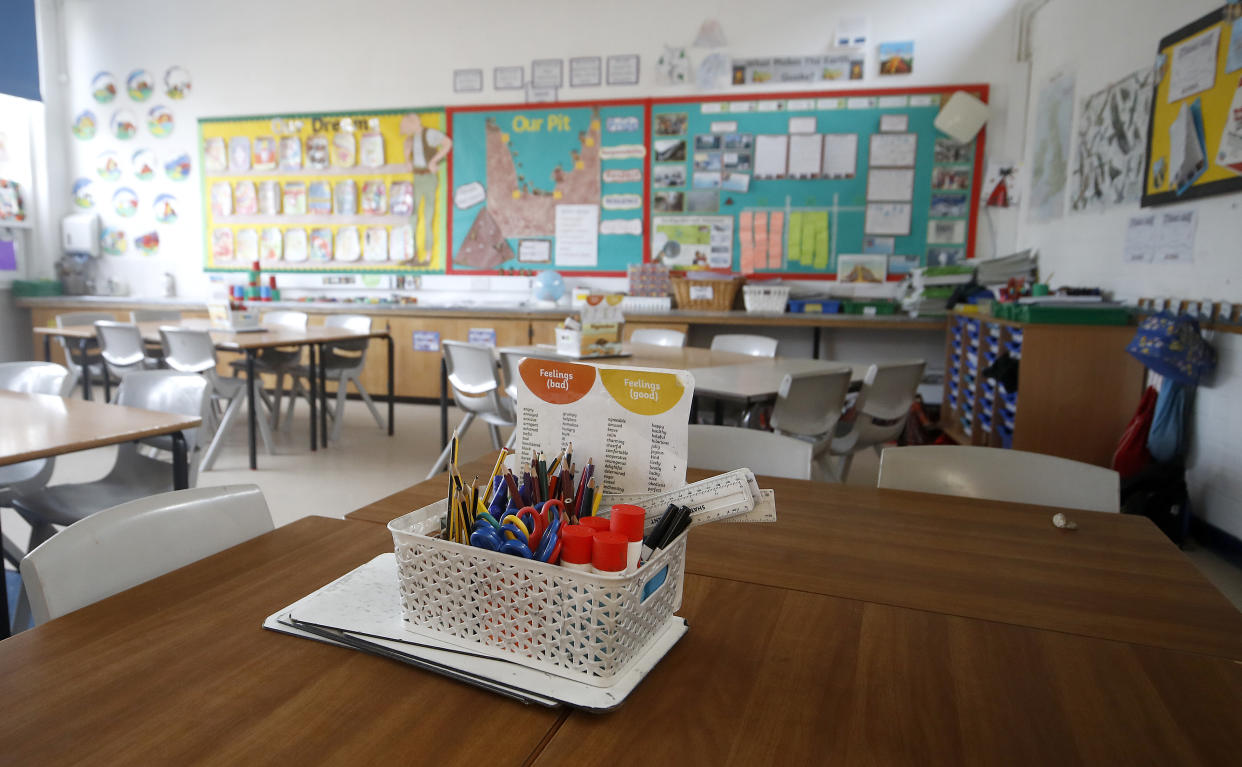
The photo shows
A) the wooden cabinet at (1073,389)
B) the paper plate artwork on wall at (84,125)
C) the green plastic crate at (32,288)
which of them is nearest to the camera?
the wooden cabinet at (1073,389)

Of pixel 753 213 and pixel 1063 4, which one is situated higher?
pixel 1063 4

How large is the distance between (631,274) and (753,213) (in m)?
1.03

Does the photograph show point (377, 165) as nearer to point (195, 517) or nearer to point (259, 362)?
point (259, 362)

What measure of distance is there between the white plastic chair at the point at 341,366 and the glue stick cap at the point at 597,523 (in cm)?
417

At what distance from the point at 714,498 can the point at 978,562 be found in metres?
0.49

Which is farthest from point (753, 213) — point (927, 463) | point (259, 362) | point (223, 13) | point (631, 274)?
point (223, 13)

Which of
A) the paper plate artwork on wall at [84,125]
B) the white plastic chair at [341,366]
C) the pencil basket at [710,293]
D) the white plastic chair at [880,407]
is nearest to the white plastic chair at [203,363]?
the white plastic chair at [341,366]

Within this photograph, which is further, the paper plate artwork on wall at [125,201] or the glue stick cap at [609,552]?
the paper plate artwork on wall at [125,201]

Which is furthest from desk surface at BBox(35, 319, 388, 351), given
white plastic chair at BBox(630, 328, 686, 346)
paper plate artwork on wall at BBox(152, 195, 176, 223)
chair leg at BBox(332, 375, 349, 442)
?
paper plate artwork on wall at BBox(152, 195, 176, 223)

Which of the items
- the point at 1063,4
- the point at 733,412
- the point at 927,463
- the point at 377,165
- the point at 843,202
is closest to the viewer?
the point at 927,463

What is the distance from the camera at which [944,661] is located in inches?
29.4

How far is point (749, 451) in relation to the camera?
1.69 m

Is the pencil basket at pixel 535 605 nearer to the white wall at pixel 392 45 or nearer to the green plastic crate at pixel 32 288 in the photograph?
the white wall at pixel 392 45

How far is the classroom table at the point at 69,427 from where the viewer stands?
1.72 meters
